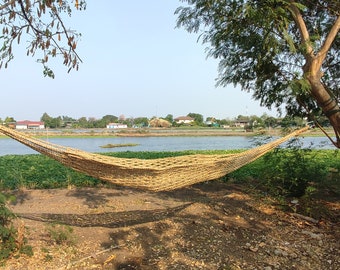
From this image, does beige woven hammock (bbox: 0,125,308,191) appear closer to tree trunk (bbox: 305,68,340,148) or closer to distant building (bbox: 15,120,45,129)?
tree trunk (bbox: 305,68,340,148)

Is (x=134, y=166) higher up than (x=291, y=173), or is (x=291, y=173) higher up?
(x=134, y=166)

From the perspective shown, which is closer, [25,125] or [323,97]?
[323,97]

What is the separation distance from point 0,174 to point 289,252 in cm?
550

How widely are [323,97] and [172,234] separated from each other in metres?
1.92

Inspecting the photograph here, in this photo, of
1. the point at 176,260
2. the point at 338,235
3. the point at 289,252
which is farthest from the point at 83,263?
the point at 338,235

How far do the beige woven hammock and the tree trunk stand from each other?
120 centimetres

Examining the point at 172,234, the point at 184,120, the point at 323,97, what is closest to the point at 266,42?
the point at 323,97

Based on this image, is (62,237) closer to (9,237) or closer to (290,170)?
(9,237)

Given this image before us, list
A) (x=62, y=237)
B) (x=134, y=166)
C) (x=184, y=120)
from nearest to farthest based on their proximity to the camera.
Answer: (x=134, y=166) < (x=62, y=237) < (x=184, y=120)

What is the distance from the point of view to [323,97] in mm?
3260

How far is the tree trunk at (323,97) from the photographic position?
10.5ft

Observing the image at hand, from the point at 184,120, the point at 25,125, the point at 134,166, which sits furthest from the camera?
the point at 184,120

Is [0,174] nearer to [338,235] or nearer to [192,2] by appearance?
[192,2]

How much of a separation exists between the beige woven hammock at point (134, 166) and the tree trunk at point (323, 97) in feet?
3.92
